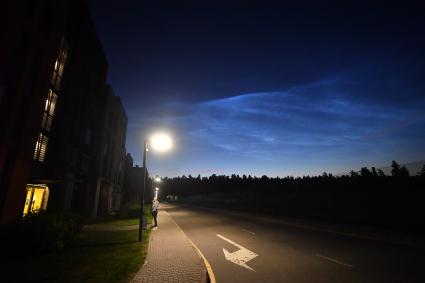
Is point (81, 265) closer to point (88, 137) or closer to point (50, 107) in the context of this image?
point (50, 107)

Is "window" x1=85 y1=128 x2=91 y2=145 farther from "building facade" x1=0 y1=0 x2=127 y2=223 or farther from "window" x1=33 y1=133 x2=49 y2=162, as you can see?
"window" x1=33 y1=133 x2=49 y2=162

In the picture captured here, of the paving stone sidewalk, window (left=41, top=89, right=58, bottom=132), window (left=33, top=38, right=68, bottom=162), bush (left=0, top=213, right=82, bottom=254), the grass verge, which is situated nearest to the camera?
the paving stone sidewalk

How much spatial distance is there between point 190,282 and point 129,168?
198ft

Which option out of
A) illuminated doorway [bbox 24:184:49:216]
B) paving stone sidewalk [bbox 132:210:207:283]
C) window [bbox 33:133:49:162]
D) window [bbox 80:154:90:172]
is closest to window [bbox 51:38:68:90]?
window [bbox 33:133:49:162]

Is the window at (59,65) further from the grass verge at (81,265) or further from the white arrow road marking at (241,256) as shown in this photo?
the white arrow road marking at (241,256)

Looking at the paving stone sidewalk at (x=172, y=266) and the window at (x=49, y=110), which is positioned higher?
the window at (x=49, y=110)

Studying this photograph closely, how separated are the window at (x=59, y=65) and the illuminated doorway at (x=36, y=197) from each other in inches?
360

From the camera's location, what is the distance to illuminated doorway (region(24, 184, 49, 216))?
1892cm

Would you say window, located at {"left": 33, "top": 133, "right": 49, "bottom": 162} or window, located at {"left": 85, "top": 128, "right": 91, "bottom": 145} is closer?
window, located at {"left": 33, "top": 133, "right": 49, "bottom": 162}

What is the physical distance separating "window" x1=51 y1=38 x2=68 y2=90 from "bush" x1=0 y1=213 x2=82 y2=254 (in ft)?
Result: 52.4

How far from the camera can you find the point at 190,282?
264 inches

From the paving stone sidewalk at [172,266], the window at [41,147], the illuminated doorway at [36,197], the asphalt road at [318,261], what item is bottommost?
the asphalt road at [318,261]

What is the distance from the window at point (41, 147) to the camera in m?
19.8

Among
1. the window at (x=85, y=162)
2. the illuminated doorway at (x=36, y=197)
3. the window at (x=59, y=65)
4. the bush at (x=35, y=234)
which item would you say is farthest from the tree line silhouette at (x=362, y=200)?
the window at (x=59, y=65)
